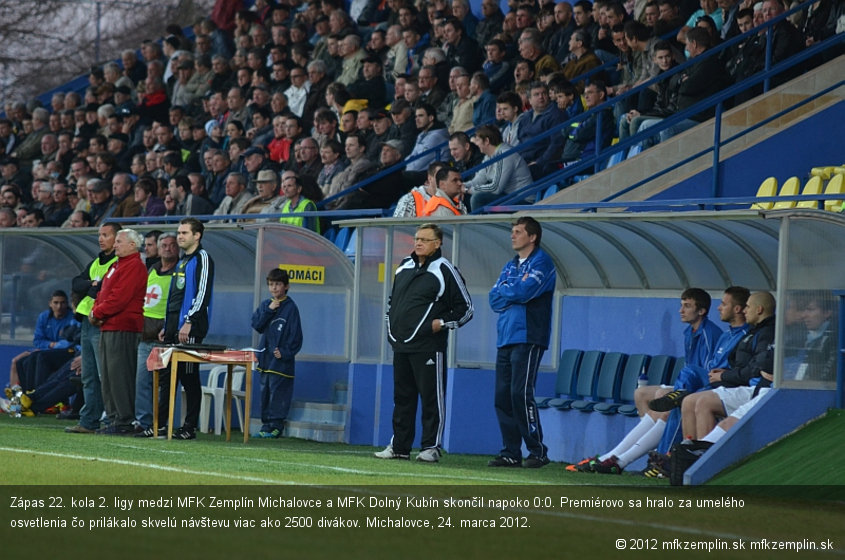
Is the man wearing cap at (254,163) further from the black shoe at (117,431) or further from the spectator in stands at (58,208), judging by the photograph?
the black shoe at (117,431)

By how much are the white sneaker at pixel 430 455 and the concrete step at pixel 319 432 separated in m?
3.26

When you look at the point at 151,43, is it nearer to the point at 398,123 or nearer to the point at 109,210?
the point at 109,210

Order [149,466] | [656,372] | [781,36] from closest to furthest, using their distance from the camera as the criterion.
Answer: [149,466] → [656,372] → [781,36]

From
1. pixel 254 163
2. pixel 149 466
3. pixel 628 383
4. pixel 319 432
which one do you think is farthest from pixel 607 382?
pixel 254 163

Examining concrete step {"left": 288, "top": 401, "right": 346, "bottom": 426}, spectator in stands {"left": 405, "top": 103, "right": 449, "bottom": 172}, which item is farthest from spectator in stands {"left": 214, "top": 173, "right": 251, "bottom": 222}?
concrete step {"left": 288, "top": 401, "right": 346, "bottom": 426}

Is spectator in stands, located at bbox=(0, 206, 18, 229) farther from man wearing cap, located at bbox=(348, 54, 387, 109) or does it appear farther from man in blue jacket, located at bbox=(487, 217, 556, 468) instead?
man in blue jacket, located at bbox=(487, 217, 556, 468)

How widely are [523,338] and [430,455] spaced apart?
1.24 metres

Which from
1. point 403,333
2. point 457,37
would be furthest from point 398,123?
point 403,333

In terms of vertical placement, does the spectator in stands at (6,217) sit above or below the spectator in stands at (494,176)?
below

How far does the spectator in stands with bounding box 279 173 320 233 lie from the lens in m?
16.9

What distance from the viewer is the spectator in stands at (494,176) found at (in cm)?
1627

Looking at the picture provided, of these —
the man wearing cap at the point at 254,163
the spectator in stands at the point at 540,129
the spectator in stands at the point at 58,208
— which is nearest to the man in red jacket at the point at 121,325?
the spectator in stands at the point at 540,129

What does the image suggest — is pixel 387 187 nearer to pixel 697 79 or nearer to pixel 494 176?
pixel 494 176

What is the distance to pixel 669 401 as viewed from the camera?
11.0m
